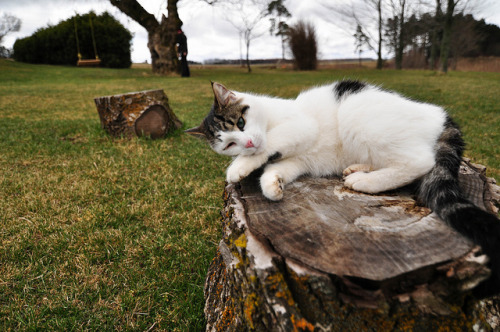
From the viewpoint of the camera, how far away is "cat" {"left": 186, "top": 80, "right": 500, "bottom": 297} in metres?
1.53

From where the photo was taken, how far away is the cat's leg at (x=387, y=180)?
5.00ft

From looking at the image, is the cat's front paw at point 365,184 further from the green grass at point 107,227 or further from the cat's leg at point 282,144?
the green grass at point 107,227

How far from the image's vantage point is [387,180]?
1.54 meters

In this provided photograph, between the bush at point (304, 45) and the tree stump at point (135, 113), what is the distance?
1923cm

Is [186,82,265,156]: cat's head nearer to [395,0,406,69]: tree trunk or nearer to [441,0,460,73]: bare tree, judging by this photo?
[441,0,460,73]: bare tree

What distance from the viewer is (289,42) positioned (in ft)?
72.1

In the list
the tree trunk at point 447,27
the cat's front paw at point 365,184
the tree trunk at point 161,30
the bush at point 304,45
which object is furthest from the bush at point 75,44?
the cat's front paw at point 365,184

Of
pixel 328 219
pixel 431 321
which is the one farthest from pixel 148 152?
pixel 431 321

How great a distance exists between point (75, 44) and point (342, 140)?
27.7 meters

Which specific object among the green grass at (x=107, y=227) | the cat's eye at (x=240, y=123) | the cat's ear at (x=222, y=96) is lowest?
the green grass at (x=107, y=227)

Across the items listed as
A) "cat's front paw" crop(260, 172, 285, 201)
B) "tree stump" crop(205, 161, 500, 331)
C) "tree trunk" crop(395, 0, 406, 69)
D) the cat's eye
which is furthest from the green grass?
"tree trunk" crop(395, 0, 406, 69)

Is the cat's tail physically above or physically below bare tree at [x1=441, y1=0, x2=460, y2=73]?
below

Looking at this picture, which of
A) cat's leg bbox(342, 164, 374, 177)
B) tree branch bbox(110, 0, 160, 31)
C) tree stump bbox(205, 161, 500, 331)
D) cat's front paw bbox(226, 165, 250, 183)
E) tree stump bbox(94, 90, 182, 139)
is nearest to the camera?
tree stump bbox(205, 161, 500, 331)

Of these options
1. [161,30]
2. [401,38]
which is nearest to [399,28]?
[401,38]
